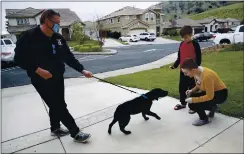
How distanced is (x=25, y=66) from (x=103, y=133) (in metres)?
1.42

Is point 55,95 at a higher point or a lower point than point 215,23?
lower

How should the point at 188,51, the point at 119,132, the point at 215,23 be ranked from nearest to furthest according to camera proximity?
the point at 119,132 → the point at 188,51 → the point at 215,23

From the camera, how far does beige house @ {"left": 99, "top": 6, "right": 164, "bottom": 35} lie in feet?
124

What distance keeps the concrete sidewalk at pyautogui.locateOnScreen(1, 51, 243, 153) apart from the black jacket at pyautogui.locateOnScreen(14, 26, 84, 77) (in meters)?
1.01

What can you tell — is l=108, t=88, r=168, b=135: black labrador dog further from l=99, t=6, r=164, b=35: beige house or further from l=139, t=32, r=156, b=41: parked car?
l=99, t=6, r=164, b=35: beige house

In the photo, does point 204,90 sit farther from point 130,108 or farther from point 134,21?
point 134,21

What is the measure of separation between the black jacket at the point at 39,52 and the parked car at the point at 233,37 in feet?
40.7

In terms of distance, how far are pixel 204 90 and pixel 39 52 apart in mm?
2264

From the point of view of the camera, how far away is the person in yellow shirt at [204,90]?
277cm

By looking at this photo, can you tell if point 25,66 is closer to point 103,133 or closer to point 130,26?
point 103,133

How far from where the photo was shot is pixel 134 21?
3741 cm

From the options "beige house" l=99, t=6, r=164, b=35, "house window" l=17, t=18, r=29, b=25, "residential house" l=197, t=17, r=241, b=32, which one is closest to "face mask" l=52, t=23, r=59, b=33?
"house window" l=17, t=18, r=29, b=25

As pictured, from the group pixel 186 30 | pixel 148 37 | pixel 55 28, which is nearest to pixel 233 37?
pixel 186 30

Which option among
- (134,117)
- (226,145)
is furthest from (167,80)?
(226,145)
